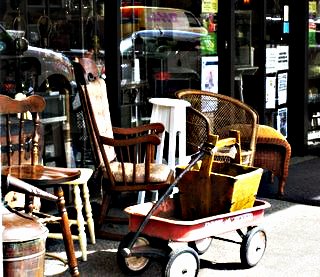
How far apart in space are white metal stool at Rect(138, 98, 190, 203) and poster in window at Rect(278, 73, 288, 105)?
9.99 ft

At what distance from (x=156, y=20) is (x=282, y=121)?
247cm

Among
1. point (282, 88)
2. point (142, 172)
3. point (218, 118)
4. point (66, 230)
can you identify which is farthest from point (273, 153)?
point (66, 230)

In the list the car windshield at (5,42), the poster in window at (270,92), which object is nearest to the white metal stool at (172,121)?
the car windshield at (5,42)

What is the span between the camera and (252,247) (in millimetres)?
4773

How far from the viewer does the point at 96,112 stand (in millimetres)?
5348

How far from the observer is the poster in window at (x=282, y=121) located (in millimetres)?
8562

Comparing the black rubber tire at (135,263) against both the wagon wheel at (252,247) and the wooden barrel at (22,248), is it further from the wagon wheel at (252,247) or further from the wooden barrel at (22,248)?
the wooden barrel at (22,248)

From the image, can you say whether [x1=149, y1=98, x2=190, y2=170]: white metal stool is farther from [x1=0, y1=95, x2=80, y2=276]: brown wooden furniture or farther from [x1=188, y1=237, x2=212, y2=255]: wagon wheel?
[x1=0, y1=95, x2=80, y2=276]: brown wooden furniture

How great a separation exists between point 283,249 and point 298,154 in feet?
11.9

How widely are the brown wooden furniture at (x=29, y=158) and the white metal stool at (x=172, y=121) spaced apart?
1004mm

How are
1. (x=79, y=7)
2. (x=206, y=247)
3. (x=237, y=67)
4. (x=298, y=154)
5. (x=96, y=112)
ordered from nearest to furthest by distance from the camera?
(x=206, y=247) < (x=96, y=112) < (x=79, y=7) < (x=237, y=67) < (x=298, y=154)

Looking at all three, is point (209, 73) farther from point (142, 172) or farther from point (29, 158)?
point (29, 158)

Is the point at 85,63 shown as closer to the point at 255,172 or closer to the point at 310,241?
the point at 255,172

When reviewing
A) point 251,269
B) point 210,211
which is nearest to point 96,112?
point 210,211
